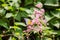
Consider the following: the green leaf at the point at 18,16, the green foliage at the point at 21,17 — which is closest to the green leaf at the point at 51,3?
the green foliage at the point at 21,17

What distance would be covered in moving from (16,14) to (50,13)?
1.71 ft

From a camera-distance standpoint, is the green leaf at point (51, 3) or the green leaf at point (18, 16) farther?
the green leaf at point (51, 3)

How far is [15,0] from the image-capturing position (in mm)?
3047

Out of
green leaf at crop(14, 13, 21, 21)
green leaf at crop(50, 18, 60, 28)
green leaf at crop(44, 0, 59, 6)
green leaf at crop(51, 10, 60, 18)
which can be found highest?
green leaf at crop(44, 0, 59, 6)

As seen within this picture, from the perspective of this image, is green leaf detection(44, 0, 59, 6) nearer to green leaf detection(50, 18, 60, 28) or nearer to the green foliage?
the green foliage

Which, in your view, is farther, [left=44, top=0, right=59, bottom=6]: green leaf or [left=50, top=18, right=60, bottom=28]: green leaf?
[left=44, top=0, right=59, bottom=6]: green leaf

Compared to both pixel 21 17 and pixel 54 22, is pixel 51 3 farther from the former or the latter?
pixel 21 17

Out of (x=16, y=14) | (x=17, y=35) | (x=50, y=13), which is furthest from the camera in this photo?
(x=50, y=13)

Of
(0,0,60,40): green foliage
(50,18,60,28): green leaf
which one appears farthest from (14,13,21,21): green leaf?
(50,18,60,28): green leaf

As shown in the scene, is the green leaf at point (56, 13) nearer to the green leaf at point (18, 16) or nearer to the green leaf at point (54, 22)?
the green leaf at point (54, 22)

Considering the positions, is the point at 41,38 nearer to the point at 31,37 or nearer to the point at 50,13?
the point at 31,37

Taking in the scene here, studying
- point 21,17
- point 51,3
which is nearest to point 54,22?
point 51,3

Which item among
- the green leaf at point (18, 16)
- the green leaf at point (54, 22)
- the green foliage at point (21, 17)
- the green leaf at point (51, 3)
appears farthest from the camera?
the green leaf at point (51, 3)

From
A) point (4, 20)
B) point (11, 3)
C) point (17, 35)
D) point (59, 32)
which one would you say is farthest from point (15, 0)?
point (59, 32)
